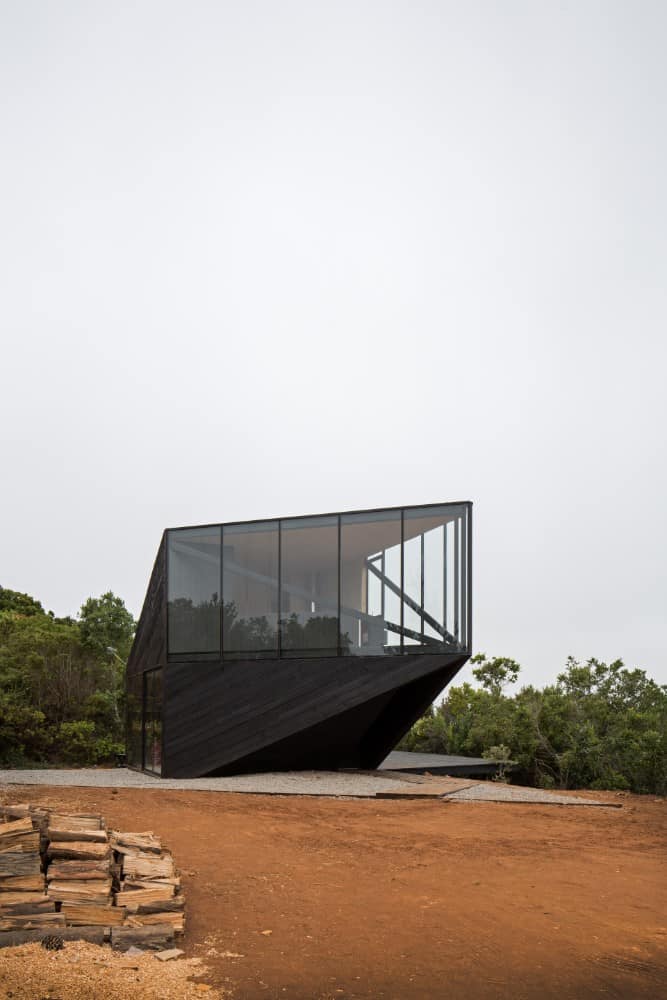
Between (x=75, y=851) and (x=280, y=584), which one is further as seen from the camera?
(x=280, y=584)

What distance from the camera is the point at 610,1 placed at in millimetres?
16203

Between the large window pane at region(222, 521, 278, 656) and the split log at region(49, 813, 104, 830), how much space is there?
937cm

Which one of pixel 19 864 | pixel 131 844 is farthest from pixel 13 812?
pixel 19 864

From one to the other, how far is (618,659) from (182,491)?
84.4ft

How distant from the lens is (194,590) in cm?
1625

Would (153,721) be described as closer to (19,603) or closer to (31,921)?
(31,921)

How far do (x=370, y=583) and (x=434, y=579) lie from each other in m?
1.20

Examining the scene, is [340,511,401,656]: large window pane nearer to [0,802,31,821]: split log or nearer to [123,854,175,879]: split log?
[0,802,31,821]: split log

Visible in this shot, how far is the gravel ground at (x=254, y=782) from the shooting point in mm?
13281

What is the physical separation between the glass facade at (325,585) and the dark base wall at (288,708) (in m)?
0.27

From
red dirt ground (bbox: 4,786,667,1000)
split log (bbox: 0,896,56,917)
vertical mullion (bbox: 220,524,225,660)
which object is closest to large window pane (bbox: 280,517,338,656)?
vertical mullion (bbox: 220,524,225,660)

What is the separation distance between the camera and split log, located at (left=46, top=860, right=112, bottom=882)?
17.2 ft

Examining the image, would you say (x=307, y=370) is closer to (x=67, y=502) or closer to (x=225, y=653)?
(x=67, y=502)

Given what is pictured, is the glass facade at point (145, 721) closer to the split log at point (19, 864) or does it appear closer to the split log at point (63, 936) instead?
the split log at point (19, 864)
